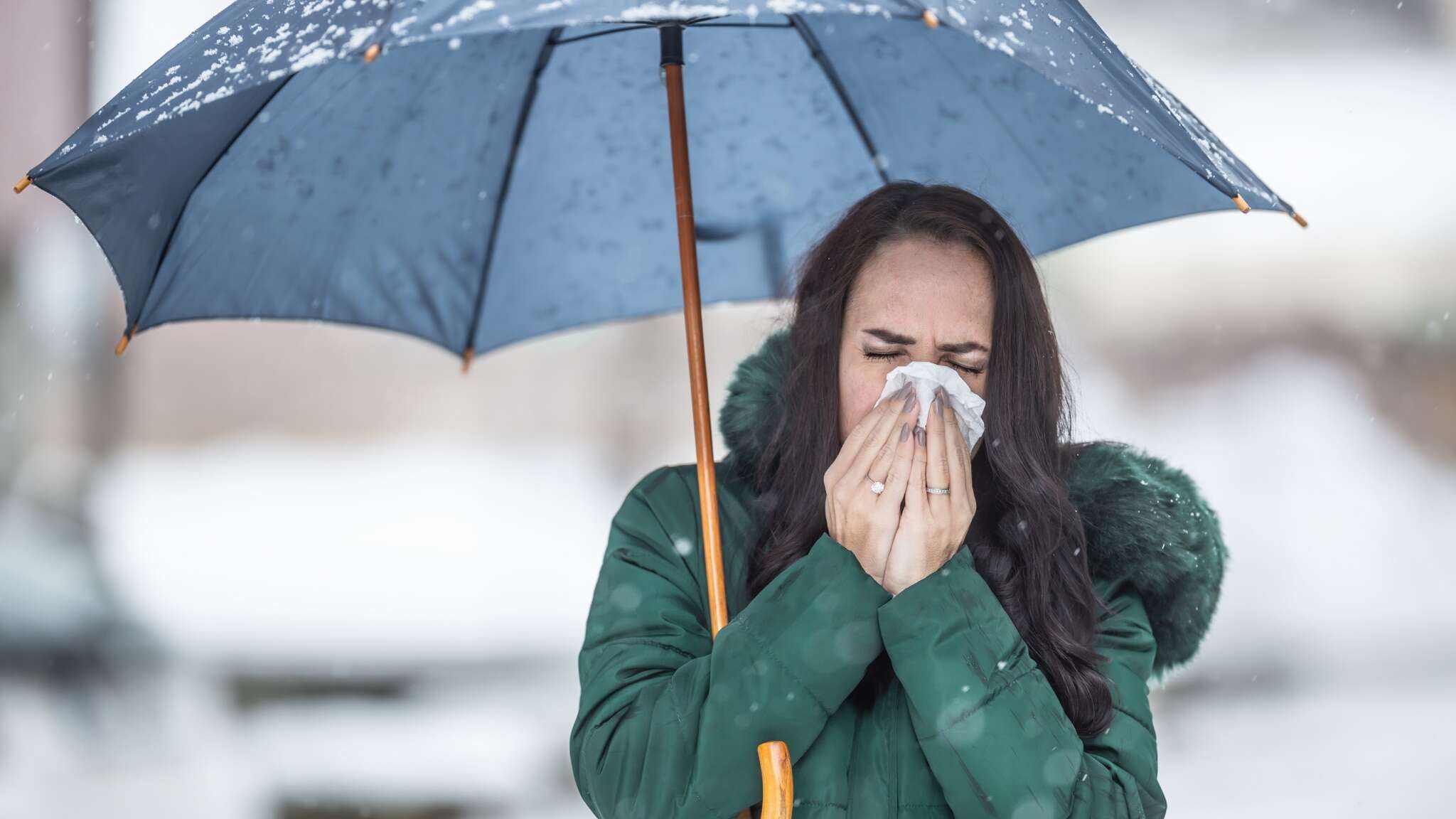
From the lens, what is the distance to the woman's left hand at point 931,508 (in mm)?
1410

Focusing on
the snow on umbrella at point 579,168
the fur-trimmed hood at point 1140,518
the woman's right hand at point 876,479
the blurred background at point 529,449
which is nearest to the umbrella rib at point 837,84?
the snow on umbrella at point 579,168

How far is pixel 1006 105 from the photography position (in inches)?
77.4

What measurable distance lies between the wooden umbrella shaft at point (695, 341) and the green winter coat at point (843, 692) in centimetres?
4

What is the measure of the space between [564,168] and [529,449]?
296 cm

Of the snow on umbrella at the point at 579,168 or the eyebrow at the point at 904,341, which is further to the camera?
the snow on umbrella at the point at 579,168

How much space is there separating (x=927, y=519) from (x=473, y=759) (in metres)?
3.67

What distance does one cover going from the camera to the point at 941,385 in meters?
1.50

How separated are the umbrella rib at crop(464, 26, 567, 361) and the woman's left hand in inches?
35.1

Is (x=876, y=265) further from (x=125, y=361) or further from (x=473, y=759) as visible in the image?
(x=125, y=361)

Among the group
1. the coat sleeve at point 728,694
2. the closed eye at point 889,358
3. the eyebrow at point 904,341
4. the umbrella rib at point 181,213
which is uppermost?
the umbrella rib at point 181,213

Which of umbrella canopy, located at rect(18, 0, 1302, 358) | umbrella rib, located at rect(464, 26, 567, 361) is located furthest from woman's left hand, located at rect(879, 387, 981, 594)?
umbrella rib, located at rect(464, 26, 567, 361)

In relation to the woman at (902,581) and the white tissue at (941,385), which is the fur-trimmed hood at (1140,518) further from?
the white tissue at (941,385)

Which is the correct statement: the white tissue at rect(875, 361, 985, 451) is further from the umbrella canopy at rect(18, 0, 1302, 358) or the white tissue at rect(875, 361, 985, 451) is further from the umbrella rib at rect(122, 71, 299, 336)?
the umbrella rib at rect(122, 71, 299, 336)

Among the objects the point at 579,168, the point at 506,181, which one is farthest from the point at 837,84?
the point at 506,181
